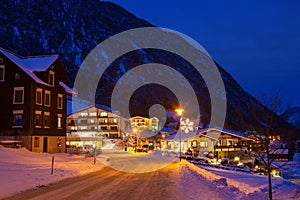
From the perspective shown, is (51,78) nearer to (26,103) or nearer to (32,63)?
(32,63)

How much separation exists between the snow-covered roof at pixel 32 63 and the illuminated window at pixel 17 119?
15.7 feet

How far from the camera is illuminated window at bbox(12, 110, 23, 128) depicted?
4331cm

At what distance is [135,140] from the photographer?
92.4m

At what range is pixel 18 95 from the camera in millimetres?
43531

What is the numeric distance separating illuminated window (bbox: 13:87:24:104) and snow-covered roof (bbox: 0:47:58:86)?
7.93ft

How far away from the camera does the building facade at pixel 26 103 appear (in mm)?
42969

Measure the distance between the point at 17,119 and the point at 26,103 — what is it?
261cm

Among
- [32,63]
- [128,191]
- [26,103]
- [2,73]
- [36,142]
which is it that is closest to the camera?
[128,191]

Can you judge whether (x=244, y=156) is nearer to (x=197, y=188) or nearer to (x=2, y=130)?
(x=2, y=130)

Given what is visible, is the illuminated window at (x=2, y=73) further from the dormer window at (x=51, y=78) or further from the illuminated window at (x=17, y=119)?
the dormer window at (x=51, y=78)

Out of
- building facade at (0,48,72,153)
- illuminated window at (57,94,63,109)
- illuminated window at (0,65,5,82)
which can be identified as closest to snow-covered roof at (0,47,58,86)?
building facade at (0,48,72,153)

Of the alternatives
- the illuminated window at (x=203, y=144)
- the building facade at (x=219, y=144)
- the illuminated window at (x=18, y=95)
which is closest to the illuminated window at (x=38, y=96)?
the illuminated window at (x=18, y=95)

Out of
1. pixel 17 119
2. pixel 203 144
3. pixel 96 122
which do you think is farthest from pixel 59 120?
pixel 96 122

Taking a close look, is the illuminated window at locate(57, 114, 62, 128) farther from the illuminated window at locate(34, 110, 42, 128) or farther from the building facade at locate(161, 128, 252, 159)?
the building facade at locate(161, 128, 252, 159)
